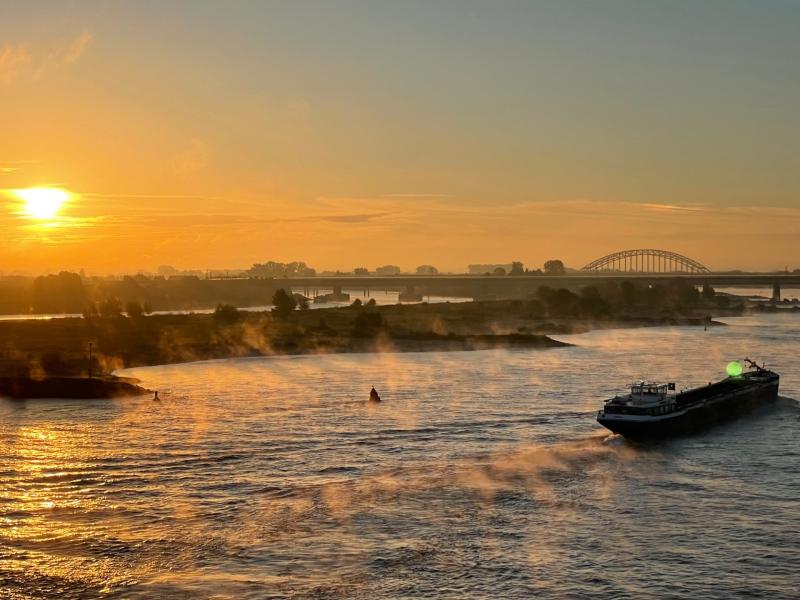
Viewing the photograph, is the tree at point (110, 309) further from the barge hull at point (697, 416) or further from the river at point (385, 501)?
the barge hull at point (697, 416)

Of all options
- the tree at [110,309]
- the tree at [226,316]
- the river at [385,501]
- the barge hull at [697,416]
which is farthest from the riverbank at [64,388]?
the tree at [110,309]

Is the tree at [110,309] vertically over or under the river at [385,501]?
over

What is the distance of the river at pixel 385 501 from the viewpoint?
121 ft

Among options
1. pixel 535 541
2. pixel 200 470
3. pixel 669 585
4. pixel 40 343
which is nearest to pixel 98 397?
pixel 200 470

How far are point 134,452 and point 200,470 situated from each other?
7.68 m

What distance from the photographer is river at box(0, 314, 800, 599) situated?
1448 inches

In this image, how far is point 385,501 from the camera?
4781 cm

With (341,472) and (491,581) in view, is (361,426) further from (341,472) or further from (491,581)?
(491,581)

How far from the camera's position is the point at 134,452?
60.2m

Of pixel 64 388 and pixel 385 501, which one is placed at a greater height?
pixel 64 388

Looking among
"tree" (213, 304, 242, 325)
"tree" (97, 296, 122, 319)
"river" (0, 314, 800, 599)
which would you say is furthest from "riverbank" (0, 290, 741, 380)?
"river" (0, 314, 800, 599)

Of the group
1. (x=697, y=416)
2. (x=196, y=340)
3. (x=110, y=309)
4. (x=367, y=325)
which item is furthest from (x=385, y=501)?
(x=110, y=309)

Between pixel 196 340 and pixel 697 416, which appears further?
pixel 196 340

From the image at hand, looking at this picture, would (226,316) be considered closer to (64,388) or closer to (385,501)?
(64,388)
